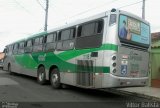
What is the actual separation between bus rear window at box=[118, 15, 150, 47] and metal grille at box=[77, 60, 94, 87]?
1.70 meters

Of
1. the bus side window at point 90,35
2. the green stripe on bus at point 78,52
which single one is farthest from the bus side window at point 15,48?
the bus side window at point 90,35

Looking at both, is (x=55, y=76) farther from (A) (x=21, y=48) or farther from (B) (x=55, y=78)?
(A) (x=21, y=48)

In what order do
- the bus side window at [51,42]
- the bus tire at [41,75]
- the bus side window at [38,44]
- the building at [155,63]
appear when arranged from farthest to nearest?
1. the building at [155,63]
2. the bus side window at [38,44]
3. the bus tire at [41,75]
4. the bus side window at [51,42]

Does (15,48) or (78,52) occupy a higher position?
(15,48)

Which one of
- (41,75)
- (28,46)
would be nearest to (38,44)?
(41,75)

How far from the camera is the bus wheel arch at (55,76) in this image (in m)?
15.0

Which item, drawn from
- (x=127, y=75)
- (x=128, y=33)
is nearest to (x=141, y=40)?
(x=128, y=33)

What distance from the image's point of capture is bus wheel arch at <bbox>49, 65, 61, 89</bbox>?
49.3 ft

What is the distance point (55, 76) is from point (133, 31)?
193 inches

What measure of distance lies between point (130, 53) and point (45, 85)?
20.7ft

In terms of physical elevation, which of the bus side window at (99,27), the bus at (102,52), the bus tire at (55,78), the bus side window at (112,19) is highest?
the bus side window at (112,19)

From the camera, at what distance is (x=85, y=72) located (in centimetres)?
1257

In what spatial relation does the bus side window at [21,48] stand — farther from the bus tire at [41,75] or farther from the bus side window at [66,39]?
the bus side window at [66,39]

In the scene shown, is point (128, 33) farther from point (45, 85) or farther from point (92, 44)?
point (45, 85)
